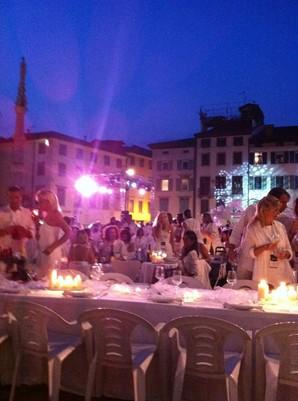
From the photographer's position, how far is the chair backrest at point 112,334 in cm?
400

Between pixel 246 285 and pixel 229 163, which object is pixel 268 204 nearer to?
pixel 246 285

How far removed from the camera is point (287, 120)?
7862cm

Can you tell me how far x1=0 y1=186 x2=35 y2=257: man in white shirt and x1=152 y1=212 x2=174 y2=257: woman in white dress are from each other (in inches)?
167

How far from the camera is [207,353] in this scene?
3811 millimetres

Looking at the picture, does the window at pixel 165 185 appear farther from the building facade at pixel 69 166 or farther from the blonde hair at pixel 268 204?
the blonde hair at pixel 268 204

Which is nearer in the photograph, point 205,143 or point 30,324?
point 30,324

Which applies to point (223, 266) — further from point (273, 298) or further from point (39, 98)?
point (39, 98)

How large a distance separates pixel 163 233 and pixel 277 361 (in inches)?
274

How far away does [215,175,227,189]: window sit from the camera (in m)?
48.9

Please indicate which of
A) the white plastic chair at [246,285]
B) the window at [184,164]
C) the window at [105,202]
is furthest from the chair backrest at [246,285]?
the window at [105,202]

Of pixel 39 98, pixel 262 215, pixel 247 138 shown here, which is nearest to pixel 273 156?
pixel 247 138

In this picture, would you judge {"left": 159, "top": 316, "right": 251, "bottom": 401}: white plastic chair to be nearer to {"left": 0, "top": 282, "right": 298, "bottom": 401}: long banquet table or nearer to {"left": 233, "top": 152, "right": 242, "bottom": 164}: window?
{"left": 0, "top": 282, "right": 298, "bottom": 401}: long banquet table

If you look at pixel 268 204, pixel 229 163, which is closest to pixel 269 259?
pixel 268 204

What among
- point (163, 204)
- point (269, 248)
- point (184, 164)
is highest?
point (184, 164)
